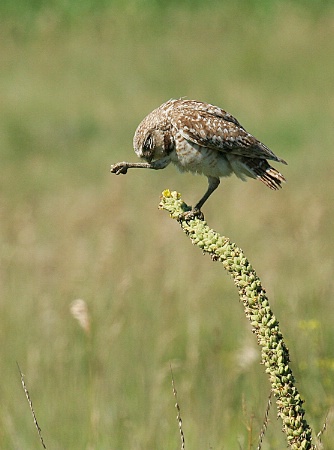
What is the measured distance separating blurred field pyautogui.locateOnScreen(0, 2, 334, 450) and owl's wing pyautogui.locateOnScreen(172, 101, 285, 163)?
1.11 meters

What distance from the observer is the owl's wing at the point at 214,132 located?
3996 millimetres

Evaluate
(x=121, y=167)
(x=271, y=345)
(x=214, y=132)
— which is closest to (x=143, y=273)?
(x=214, y=132)

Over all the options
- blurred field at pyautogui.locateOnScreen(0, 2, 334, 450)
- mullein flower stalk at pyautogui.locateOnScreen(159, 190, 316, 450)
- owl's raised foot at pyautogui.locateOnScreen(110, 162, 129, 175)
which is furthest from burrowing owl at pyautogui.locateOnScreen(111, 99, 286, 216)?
mullein flower stalk at pyautogui.locateOnScreen(159, 190, 316, 450)

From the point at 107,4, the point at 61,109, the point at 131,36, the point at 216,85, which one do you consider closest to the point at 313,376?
the point at 61,109

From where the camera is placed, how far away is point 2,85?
19.9 metres

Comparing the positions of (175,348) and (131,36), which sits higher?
(131,36)

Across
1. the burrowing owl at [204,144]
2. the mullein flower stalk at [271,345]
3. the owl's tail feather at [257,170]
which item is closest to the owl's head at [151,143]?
the burrowing owl at [204,144]

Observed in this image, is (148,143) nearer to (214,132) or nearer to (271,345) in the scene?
(214,132)

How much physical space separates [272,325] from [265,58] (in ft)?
63.5

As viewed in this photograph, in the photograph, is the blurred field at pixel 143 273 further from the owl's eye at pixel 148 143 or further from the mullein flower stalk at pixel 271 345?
the owl's eye at pixel 148 143

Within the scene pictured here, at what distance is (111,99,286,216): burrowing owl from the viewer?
399cm

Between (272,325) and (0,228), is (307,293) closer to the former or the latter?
(0,228)

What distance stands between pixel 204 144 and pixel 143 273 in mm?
3515

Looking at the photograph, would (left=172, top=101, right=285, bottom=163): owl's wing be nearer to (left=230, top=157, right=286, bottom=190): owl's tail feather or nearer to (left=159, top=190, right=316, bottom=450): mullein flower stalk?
(left=230, top=157, right=286, bottom=190): owl's tail feather
